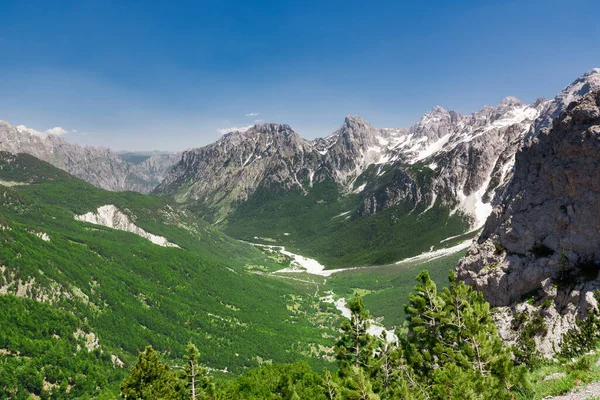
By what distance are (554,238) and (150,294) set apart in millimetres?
124043

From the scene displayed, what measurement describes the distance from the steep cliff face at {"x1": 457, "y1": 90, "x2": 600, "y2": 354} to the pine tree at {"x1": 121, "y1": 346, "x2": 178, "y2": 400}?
39961mm

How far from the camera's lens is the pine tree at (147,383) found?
35688mm

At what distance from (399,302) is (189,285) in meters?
89.6

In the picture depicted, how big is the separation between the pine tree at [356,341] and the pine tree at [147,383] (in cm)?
1863

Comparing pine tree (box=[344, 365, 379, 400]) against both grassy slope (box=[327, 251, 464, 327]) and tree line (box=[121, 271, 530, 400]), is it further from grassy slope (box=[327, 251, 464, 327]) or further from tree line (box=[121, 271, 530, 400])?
grassy slope (box=[327, 251, 464, 327])

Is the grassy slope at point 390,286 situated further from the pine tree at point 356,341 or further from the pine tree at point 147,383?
the pine tree at point 147,383

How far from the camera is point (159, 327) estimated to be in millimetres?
111062

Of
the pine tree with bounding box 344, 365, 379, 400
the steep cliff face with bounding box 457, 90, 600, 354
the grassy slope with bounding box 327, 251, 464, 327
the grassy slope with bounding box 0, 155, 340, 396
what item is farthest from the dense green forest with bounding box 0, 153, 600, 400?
the steep cliff face with bounding box 457, 90, 600, 354

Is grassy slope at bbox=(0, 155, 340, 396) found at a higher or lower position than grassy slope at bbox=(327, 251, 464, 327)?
higher

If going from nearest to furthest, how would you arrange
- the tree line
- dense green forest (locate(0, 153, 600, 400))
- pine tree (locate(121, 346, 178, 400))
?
the tree line → dense green forest (locate(0, 153, 600, 400)) → pine tree (locate(121, 346, 178, 400))

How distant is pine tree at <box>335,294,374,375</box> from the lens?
35000mm

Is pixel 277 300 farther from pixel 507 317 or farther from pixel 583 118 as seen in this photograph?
pixel 583 118

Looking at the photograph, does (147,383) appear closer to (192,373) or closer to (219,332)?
(192,373)

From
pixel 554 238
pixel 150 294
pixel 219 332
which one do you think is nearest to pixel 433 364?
pixel 554 238
